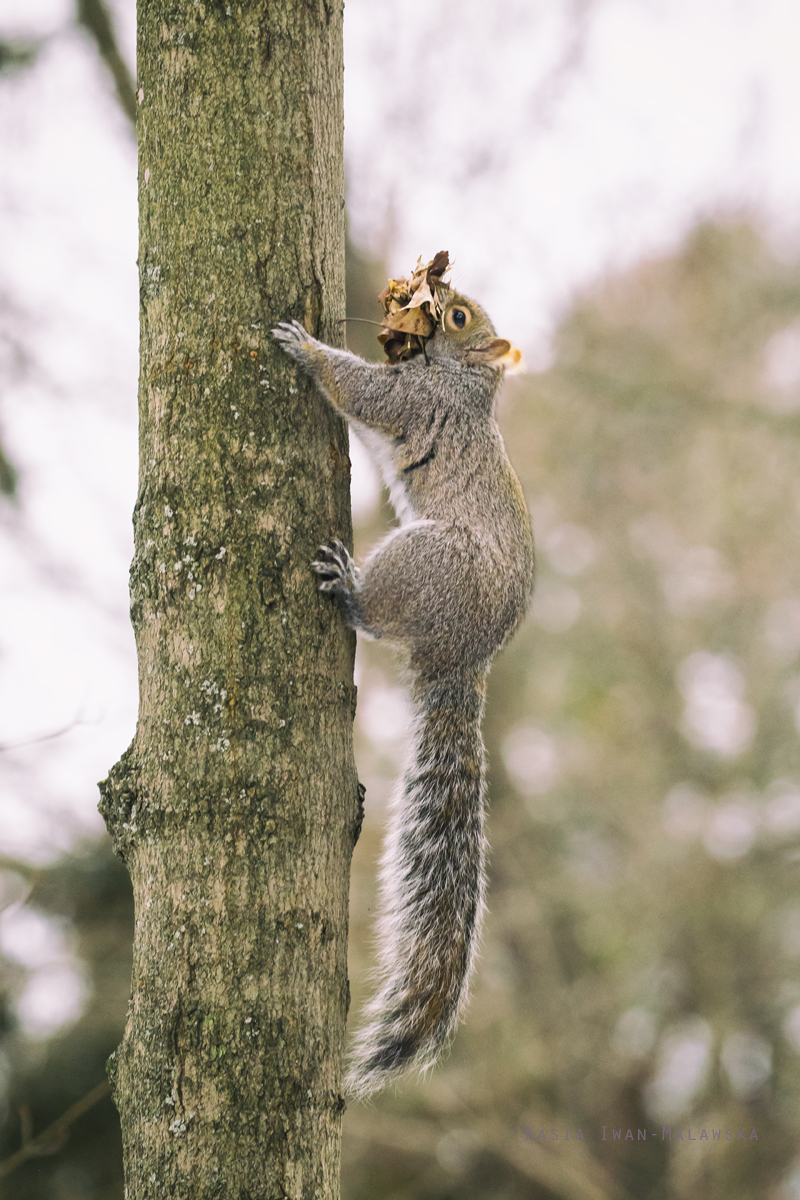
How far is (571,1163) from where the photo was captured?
6859mm

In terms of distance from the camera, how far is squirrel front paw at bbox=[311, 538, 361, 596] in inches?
71.5

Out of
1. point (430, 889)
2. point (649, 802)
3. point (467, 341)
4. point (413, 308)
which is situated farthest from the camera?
point (649, 802)

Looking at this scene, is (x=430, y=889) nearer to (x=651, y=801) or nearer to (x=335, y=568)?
(x=335, y=568)

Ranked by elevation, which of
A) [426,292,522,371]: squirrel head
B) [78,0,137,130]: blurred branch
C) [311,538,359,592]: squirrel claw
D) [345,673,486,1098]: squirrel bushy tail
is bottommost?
[345,673,486,1098]: squirrel bushy tail

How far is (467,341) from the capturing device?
3129 mm

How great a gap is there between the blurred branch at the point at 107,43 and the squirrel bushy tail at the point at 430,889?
3.55 meters

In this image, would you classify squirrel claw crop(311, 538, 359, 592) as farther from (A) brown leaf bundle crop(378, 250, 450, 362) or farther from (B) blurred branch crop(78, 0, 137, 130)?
(B) blurred branch crop(78, 0, 137, 130)

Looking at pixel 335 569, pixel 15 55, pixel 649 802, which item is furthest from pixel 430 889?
pixel 649 802

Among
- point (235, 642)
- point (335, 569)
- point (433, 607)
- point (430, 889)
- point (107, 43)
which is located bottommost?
point (430, 889)

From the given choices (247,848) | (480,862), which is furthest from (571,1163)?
(247,848)

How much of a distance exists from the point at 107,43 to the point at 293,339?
3828 mm

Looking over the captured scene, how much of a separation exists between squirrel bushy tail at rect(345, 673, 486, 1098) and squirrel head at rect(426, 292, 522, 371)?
1.07 metres

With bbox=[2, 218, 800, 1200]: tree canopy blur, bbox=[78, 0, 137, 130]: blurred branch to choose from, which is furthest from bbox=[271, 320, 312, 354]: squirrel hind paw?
bbox=[2, 218, 800, 1200]: tree canopy blur

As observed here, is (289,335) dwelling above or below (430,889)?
above
